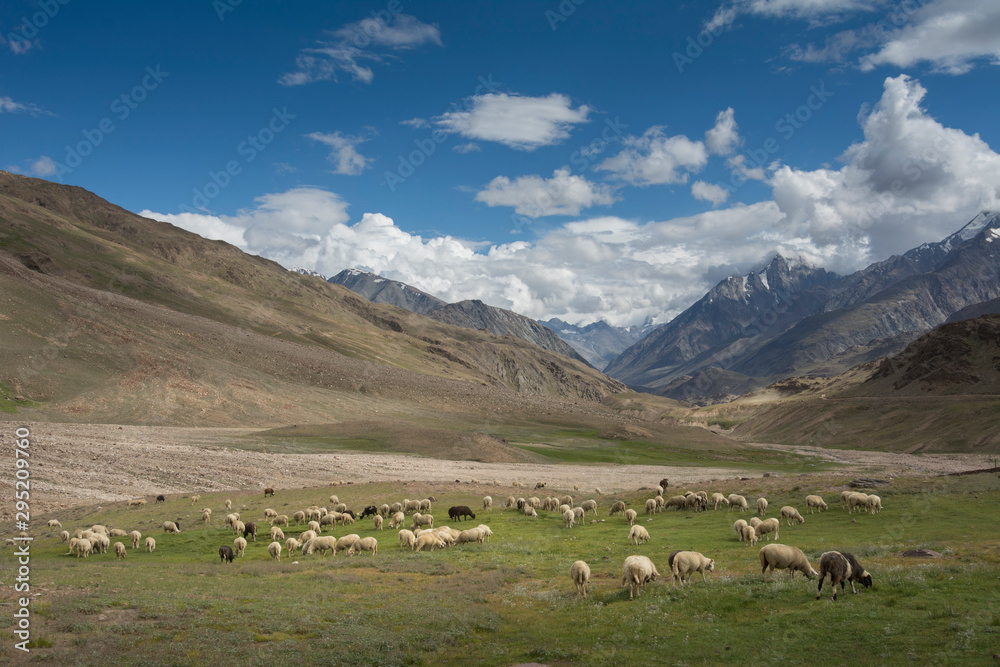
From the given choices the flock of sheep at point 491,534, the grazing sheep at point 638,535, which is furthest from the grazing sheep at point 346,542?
the grazing sheep at point 638,535

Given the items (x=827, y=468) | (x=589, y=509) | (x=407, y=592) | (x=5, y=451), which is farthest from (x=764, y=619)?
(x=827, y=468)

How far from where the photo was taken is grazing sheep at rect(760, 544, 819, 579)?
→ 19.1m

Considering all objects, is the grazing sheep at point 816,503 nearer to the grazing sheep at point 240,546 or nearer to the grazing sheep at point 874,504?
the grazing sheep at point 874,504

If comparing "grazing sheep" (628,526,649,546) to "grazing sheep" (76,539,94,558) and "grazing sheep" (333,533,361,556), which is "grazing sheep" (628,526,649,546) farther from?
"grazing sheep" (76,539,94,558)

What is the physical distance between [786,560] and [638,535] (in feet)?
35.1

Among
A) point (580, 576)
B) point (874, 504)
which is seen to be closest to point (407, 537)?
point (580, 576)

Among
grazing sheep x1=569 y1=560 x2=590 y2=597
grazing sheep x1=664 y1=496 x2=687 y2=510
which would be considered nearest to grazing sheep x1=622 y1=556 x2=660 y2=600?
grazing sheep x1=569 y1=560 x2=590 y2=597

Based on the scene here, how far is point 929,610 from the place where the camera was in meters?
14.7

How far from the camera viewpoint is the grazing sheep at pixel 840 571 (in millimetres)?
16531

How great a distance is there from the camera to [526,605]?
19.6m

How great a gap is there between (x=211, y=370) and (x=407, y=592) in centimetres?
12621

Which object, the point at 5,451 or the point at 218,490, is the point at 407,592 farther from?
the point at 5,451

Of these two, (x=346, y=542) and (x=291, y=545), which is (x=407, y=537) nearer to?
(x=346, y=542)

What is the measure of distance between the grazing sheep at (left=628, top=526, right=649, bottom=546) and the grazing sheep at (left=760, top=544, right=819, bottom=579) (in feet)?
33.4
